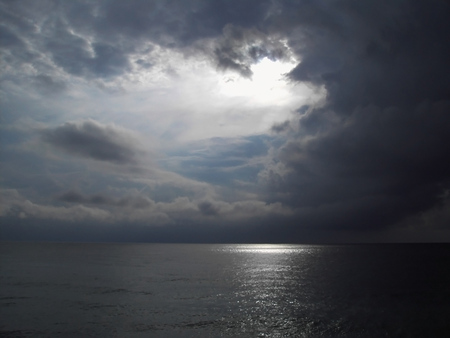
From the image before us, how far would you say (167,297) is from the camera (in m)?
50.1

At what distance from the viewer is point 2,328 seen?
108ft

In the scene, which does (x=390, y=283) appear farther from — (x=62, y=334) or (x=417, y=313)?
(x=62, y=334)

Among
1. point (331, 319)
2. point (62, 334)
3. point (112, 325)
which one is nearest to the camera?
point (62, 334)

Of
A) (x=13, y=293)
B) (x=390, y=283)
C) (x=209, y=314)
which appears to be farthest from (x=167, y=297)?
(x=390, y=283)

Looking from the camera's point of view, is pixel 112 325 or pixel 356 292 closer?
pixel 112 325

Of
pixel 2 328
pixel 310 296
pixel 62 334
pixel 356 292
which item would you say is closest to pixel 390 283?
pixel 356 292

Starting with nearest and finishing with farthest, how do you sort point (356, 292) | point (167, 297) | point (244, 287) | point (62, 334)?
point (62, 334)
point (167, 297)
point (356, 292)
point (244, 287)

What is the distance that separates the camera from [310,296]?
170 ft

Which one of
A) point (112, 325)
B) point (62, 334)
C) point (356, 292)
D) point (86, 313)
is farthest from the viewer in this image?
point (356, 292)

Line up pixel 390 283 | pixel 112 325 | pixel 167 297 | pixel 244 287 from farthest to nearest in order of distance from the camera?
pixel 390 283 → pixel 244 287 → pixel 167 297 → pixel 112 325

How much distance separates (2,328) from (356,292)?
52.5 metres

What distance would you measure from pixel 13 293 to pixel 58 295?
7.92m

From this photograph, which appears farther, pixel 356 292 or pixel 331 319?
pixel 356 292

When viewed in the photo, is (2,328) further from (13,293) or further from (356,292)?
(356,292)
